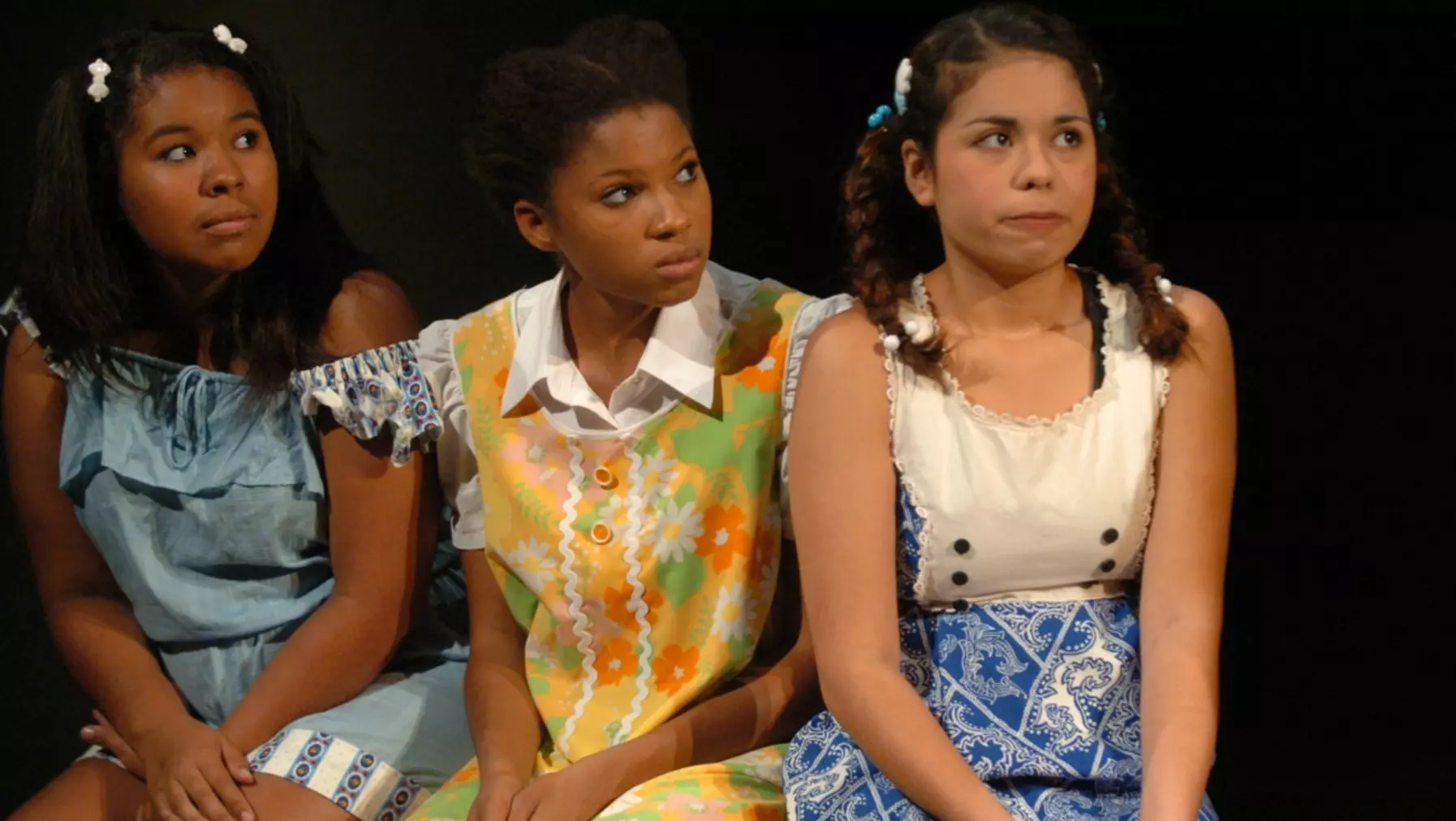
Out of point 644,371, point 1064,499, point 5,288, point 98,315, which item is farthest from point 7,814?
point 1064,499

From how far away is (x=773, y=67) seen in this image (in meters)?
2.03

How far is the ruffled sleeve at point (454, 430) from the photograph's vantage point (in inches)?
73.8

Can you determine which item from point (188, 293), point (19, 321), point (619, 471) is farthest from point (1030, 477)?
point (19, 321)

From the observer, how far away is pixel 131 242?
1943mm

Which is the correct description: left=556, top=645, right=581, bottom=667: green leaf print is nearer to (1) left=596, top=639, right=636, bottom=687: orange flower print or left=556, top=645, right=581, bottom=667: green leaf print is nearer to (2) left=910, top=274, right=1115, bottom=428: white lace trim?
(1) left=596, top=639, right=636, bottom=687: orange flower print

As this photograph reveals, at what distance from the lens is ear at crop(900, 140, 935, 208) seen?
160cm

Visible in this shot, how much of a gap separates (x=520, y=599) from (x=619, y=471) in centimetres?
20

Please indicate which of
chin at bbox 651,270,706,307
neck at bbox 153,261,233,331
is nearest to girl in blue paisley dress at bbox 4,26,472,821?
neck at bbox 153,261,233,331

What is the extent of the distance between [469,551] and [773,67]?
0.71m

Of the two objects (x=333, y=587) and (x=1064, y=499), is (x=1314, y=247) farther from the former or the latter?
(x=333, y=587)

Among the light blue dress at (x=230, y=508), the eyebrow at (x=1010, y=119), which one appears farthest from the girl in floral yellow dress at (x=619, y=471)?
the eyebrow at (x=1010, y=119)

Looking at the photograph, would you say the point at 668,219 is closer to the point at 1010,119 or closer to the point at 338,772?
the point at 1010,119

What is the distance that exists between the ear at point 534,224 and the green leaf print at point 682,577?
1.21 feet

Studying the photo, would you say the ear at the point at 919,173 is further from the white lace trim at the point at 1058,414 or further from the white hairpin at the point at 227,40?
the white hairpin at the point at 227,40
